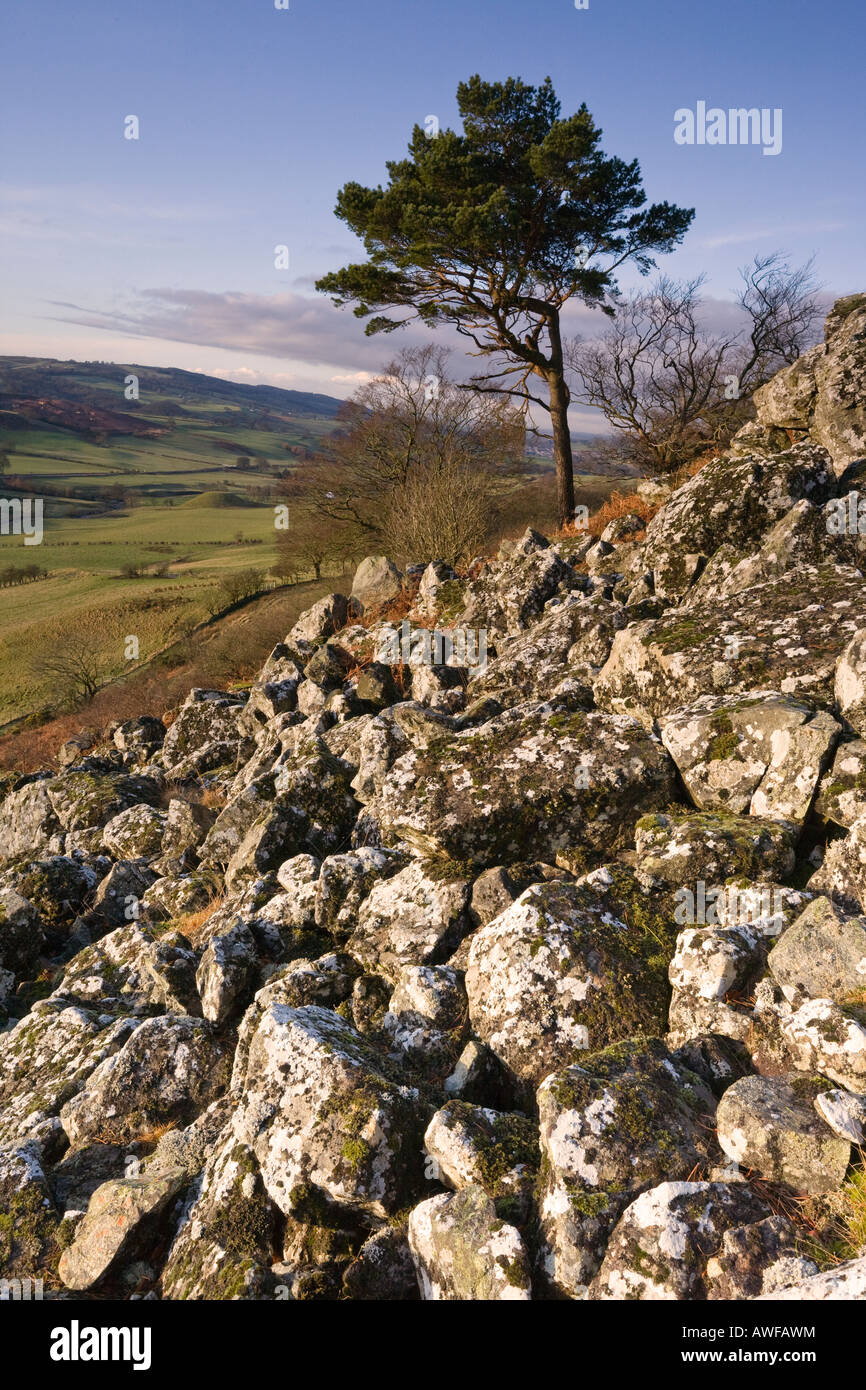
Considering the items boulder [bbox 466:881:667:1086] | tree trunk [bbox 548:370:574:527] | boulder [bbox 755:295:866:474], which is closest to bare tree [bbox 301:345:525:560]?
tree trunk [bbox 548:370:574:527]

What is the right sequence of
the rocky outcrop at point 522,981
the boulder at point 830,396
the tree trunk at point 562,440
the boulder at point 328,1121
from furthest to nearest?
the tree trunk at point 562,440 → the boulder at point 830,396 → the boulder at point 328,1121 → the rocky outcrop at point 522,981

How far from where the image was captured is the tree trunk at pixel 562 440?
1040 inches

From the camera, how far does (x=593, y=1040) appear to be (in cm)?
563

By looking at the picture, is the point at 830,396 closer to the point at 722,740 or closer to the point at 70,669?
the point at 722,740

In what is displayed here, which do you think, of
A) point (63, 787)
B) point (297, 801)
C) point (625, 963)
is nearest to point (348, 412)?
point (63, 787)

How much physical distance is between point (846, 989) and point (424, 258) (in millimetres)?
23603

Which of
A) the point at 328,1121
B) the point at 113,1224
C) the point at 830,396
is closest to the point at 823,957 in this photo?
the point at 328,1121

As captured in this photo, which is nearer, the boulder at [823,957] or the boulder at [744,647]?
the boulder at [823,957]

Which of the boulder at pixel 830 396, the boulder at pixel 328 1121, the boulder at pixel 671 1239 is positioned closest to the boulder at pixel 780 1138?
the boulder at pixel 671 1239

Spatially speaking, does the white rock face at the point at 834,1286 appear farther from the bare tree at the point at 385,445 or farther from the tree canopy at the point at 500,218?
the bare tree at the point at 385,445

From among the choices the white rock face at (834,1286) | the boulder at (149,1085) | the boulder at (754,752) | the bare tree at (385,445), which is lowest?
the boulder at (149,1085)

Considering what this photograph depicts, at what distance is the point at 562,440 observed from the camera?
27016 millimetres

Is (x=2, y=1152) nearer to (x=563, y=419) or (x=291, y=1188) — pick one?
(x=291, y=1188)

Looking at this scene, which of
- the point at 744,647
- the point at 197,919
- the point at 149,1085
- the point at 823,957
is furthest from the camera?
the point at 197,919
